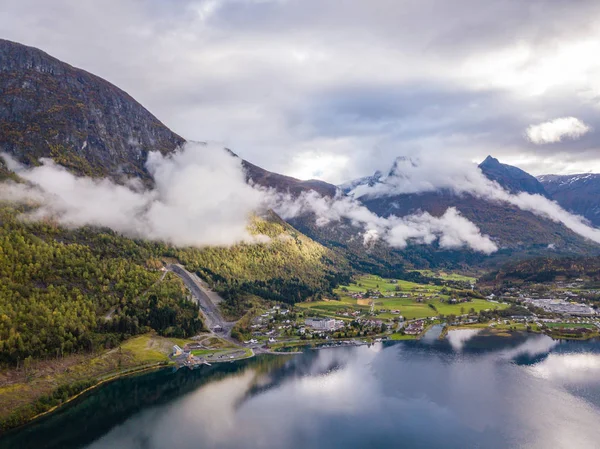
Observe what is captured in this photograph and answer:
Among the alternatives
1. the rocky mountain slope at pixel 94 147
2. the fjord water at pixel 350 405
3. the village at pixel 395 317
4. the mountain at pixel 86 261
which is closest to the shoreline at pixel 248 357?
the village at pixel 395 317

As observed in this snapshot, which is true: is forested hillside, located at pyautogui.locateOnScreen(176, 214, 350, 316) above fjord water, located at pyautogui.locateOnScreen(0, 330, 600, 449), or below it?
above

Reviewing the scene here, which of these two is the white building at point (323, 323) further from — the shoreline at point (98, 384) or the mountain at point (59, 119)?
the mountain at point (59, 119)

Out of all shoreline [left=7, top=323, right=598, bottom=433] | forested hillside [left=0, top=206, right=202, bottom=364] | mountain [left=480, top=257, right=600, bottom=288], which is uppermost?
forested hillside [left=0, top=206, right=202, bottom=364]

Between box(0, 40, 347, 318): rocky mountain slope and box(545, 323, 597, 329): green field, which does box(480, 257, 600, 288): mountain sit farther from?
box(0, 40, 347, 318): rocky mountain slope

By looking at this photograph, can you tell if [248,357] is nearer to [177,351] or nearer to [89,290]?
[177,351]

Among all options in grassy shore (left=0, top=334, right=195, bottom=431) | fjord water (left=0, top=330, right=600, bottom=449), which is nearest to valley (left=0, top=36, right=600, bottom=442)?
grassy shore (left=0, top=334, right=195, bottom=431)
